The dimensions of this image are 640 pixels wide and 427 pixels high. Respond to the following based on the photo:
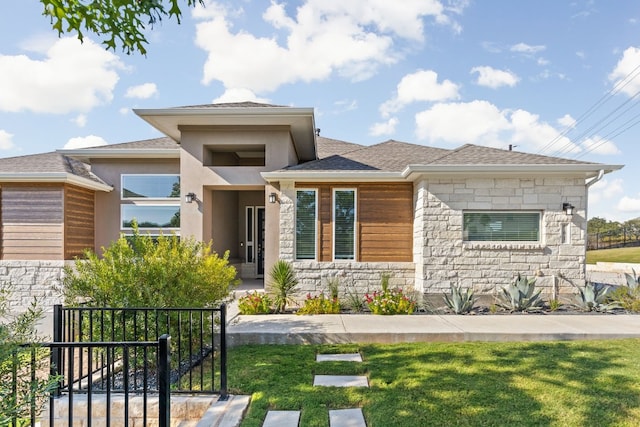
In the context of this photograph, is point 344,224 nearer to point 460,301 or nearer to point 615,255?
point 460,301

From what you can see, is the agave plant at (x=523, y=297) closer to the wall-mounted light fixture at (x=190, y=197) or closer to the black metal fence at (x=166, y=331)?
the black metal fence at (x=166, y=331)

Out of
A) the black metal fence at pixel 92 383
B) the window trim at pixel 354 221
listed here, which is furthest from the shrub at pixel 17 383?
the window trim at pixel 354 221

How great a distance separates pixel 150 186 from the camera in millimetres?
11117

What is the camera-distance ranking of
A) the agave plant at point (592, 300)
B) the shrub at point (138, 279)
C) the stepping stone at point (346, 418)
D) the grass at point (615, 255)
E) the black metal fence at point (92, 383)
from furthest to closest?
the grass at point (615, 255), the agave plant at point (592, 300), the shrub at point (138, 279), the stepping stone at point (346, 418), the black metal fence at point (92, 383)

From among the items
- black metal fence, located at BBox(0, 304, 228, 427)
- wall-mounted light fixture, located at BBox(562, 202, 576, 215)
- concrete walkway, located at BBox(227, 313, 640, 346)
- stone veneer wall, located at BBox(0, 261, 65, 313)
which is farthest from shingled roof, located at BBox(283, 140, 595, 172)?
stone veneer wall, located at BBox(0, 261, 65, 313)

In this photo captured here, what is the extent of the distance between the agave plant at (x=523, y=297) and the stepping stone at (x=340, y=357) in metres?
4.33

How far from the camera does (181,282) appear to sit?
491cm

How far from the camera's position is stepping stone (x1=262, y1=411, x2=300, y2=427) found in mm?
3217

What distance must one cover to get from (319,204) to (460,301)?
3.92 m

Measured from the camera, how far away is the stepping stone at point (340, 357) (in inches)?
195

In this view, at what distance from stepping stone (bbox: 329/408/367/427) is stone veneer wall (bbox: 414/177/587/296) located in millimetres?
5145

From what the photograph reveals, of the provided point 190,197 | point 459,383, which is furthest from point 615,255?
point 190,197

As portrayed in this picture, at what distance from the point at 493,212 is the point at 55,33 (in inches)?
336

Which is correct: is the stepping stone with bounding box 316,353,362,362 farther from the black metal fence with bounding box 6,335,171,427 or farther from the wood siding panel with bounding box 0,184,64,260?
the wood siding panel with bounding box 0,184,64,260
